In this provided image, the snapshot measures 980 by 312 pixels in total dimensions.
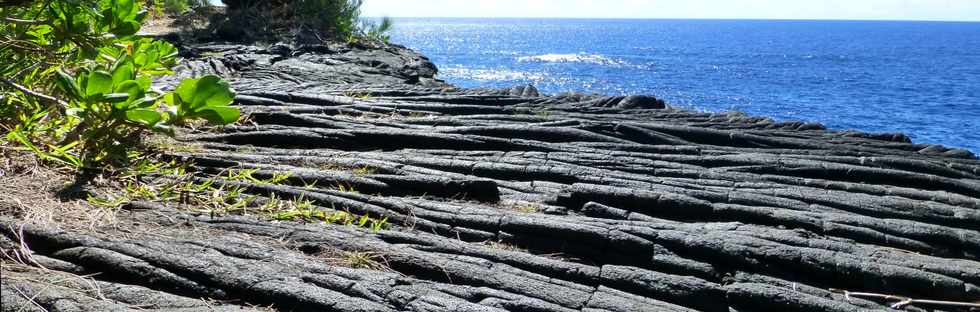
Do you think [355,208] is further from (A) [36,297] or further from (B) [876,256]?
(B) [876,256]

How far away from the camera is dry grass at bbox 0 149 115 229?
3293 mm

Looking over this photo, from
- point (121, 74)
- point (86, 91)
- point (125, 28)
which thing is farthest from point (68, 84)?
point (125, 28)

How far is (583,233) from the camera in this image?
150 inches

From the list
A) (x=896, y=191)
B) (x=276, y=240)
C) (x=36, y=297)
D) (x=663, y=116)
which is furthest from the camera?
(x=663, y=116)

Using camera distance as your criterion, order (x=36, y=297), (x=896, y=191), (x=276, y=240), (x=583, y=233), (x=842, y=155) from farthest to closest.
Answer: (x=842, y=155)
(x=896, y=191)
(x=583, y=233)
(x=276, y=240)
(x=36, y=297)

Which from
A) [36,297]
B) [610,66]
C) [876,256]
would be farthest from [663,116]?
[610,66]

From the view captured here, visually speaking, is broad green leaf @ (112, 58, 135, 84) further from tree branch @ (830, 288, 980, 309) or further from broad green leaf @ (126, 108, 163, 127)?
tree branch @ (830, 288, 980, 309)

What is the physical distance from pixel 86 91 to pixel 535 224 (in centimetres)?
220

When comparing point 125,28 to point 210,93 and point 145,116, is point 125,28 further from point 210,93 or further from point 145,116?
point 145,116

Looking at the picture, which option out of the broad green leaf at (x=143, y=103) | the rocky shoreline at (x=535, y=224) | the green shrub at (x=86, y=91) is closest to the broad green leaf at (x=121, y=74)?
the green shrub at (x=86, y=91)

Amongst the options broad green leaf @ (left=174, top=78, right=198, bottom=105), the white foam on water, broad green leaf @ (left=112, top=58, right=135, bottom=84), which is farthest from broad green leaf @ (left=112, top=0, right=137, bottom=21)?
the white foam on water

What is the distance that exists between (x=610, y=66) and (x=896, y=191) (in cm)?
4233

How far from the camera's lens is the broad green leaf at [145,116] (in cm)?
388

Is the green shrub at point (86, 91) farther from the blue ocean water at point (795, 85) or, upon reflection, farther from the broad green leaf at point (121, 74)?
the blue ocean water at point (795, 85)
